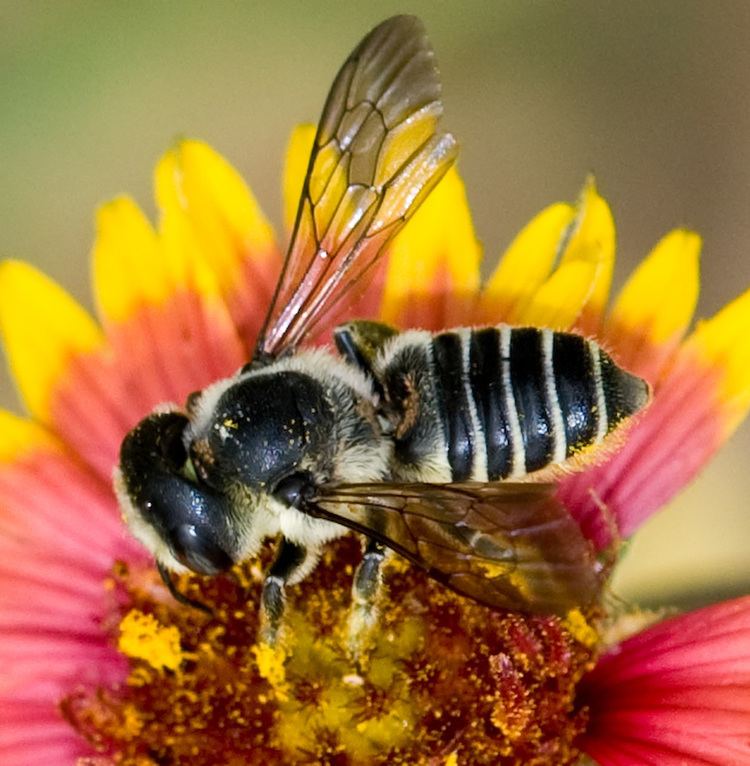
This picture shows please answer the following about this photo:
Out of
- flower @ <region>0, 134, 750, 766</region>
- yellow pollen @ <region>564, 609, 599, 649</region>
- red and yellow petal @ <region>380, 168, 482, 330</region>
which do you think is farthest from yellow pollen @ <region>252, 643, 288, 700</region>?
red and yellow petal @ <region>380, 168, 482, 330</region>

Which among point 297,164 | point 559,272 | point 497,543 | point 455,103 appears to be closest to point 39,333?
point 297,164

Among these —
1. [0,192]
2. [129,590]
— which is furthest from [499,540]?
[0,192]

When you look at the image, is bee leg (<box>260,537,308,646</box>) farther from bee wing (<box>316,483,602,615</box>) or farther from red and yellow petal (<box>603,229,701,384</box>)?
red and yellow petal (<box>603,229,701,384</box>)

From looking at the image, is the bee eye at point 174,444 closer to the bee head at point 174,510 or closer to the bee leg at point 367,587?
the bee head at point 174,510

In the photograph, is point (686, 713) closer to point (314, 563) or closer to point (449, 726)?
point (449, 726)

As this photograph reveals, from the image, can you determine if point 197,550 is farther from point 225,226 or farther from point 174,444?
point 225,226

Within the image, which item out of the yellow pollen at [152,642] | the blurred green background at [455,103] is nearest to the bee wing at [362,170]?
the yellow pollen at [152,642]
